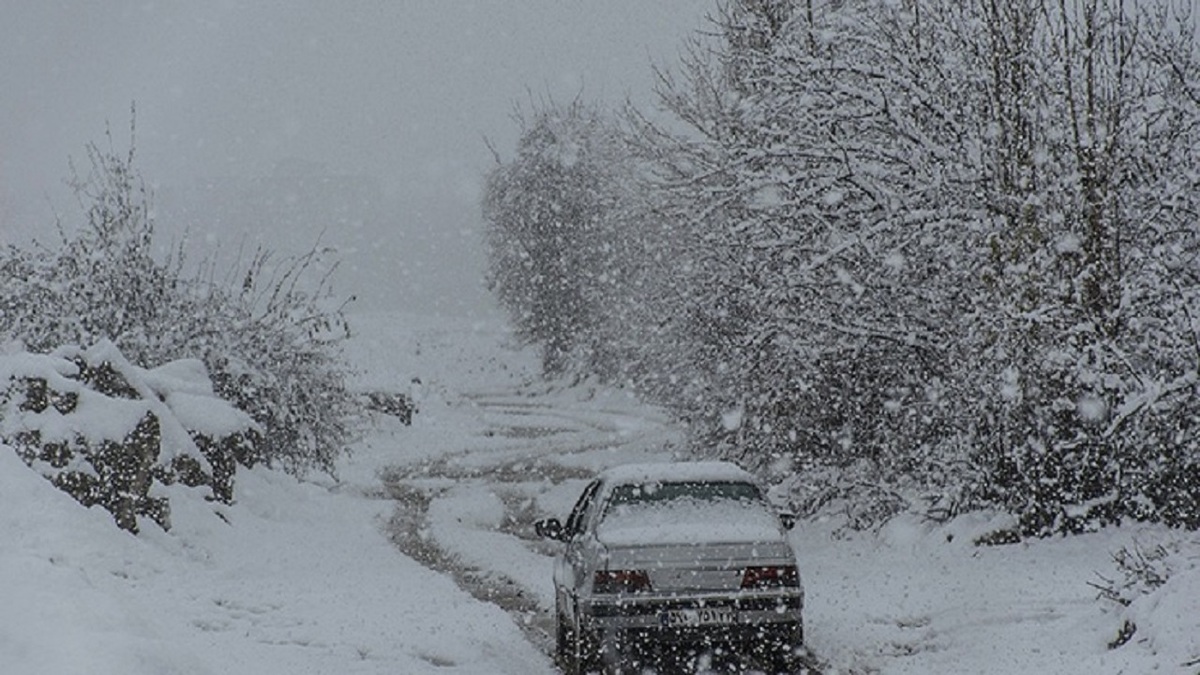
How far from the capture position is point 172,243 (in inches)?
658

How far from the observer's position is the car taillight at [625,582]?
775 cm

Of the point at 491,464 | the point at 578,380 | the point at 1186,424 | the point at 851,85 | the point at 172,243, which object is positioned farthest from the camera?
the point at 578,380

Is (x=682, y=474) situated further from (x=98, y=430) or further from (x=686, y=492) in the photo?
(x=98, y=430)

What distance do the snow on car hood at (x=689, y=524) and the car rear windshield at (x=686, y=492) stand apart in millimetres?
61

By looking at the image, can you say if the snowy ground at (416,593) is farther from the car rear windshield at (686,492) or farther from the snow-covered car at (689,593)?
the car rear windshield at (686,492)

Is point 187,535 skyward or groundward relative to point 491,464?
groundward

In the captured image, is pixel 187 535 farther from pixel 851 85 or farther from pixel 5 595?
pixel 851 85

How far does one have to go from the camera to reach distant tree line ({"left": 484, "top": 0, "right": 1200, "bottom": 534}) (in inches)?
463

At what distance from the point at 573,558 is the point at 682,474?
1.16 m

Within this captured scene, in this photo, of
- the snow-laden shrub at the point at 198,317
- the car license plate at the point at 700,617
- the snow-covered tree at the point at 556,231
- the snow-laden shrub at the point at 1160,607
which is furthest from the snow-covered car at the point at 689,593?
the snow-covered tree at the point at 556,231

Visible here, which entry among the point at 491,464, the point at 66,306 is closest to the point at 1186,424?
the point at 66,306

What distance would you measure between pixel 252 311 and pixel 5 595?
10472 mm

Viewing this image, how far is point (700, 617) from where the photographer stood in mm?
7719

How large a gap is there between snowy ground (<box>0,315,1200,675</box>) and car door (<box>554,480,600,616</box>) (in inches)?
25.2
